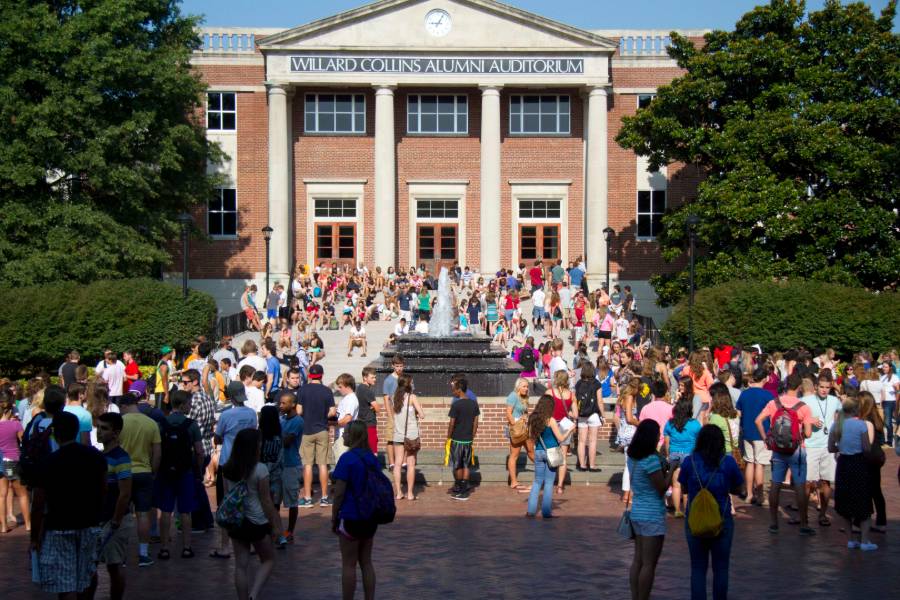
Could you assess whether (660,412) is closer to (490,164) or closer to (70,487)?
(70,487)

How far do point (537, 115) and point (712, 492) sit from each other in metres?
37.6

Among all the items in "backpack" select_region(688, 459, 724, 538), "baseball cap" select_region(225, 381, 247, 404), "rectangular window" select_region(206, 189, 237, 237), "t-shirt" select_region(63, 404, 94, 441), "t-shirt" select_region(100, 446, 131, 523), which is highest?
"rectangular window" select_region(206, 189, 237, 237)

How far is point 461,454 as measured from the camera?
15.3 metres

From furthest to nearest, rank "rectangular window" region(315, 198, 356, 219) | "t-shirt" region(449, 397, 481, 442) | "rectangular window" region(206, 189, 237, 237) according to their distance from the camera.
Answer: "rectangular window" region(315, 198, 356, 219), "rectangular window" region(206, 189, 237, 237), "t-shirt" region(449, 397, 481, 442)

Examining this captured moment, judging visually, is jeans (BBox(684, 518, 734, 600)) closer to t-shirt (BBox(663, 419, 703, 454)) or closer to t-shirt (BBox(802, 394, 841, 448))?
t-shirt (BBox(663, 419, 703, 454))

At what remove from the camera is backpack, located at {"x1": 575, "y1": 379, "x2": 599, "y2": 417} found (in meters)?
17.0

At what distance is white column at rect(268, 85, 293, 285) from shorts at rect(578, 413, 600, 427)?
27.2m

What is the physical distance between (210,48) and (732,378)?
33622 millimetres

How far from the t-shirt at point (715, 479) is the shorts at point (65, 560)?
485 cm

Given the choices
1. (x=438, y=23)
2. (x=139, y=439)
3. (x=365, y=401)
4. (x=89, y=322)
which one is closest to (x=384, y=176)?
(x=438, y=23)

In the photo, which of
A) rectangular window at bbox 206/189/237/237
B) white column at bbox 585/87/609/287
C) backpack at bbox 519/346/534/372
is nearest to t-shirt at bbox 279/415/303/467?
backpack at bbox 519/346/534/372

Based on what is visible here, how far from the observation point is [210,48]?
45.1m

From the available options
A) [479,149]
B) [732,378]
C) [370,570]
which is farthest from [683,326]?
[370,570]

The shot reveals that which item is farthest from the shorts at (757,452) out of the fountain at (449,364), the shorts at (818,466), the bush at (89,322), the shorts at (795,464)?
A: the bush at (89,322)
